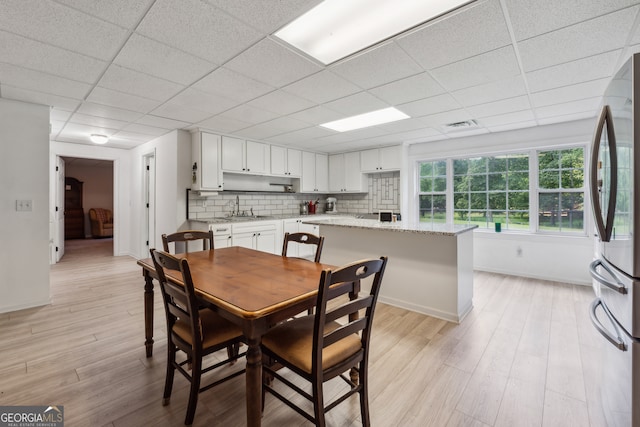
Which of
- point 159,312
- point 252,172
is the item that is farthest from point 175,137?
point 159,312

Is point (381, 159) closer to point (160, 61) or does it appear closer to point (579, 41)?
point (579, 41)

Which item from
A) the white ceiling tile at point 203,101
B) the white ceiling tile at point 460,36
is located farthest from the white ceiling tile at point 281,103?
the white ceiling tile at point 460,36

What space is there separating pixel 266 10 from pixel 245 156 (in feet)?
11.4

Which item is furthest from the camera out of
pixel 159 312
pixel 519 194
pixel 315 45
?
pixel 519 194

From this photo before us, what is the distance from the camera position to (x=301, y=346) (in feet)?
4.72

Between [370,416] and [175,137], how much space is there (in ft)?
14.6

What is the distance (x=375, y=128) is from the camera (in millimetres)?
4297

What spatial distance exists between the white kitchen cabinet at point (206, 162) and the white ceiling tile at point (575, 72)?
4.00 metres

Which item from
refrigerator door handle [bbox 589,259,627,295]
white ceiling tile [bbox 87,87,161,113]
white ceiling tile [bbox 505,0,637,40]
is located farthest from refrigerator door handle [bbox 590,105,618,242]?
white ceiling tile [bbox 87,87,161,113]

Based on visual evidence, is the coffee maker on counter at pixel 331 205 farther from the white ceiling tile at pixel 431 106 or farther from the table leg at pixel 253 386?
the table leg at pixel 253 386

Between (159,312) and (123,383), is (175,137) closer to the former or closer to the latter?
(159,312)

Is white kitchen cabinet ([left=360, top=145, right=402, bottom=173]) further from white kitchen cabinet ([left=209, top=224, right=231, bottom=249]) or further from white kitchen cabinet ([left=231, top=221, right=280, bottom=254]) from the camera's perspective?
white kitchen cabinet ([left=209, top=224, right=231, bottom=249])

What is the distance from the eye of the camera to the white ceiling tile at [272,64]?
207cm

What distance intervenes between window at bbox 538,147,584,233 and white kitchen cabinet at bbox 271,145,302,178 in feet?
13.4
